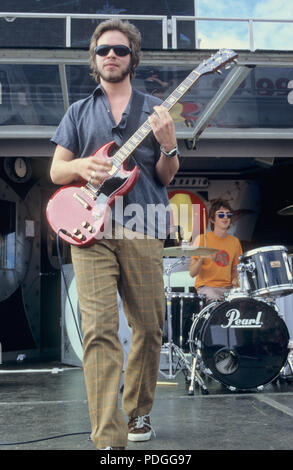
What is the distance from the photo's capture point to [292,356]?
4.73 meters

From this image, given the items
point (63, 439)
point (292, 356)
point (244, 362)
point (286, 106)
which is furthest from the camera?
point (286, 106)

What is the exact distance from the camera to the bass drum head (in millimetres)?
4035

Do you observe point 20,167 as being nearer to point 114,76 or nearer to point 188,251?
point 188,251

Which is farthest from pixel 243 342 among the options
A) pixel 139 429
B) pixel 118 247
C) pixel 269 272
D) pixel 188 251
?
pixel 118 247

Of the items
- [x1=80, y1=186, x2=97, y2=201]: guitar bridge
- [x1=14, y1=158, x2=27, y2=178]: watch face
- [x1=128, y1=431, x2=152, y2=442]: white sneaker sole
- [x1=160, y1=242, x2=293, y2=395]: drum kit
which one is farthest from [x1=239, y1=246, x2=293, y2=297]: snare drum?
[x1=14, y1=158, x2=27, y2=178]: watch face

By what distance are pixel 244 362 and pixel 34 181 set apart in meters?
5.35

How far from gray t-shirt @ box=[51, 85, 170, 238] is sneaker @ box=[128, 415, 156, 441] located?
0.88 m

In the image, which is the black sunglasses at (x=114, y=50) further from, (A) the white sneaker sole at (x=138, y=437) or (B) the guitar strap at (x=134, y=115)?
(A) the white sneaker sole at (x=138, y=437)

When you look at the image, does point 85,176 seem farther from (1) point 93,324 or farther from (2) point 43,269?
(2) point 43,269

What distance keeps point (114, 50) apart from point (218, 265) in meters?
3.19

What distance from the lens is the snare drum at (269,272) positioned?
401 cm

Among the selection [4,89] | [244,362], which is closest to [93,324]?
[244,362]

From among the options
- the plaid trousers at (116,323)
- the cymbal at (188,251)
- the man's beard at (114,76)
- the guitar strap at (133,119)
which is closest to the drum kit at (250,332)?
the cymbal at (188,251)

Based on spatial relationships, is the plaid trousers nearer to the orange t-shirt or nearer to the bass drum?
the bass drum
